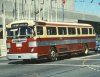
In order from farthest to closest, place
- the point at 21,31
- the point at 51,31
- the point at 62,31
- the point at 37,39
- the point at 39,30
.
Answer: the point at 62,31 < the point at 51,31 < the point at 39,30 < the point at 21,31 < the point at 37,39

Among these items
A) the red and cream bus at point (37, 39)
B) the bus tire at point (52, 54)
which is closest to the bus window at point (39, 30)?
the red and cream bus at point (37, 39)

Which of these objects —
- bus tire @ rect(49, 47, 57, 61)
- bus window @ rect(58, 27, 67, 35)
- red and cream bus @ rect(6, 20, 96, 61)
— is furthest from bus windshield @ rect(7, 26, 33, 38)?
bus window @ rect(58, 27, 67, 35)

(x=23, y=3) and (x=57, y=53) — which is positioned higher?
(x=23, y=3)

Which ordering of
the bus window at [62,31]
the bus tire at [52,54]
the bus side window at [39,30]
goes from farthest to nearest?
the bus window at [62,31]
the bus tire at [52,54]
the bus side window at [39,30]

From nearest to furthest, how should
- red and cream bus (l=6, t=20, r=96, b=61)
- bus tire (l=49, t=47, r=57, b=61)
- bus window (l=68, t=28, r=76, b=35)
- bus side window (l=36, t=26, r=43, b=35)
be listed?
1. red and cream bus (l=6, t=20, r=96, b=61)
2. bus side window (l=36, t=26, r=43, b=35)
3. bus tire (l=49, t=47, r=57, b=61)
4. bus window (l=68, t=28, r=76, b=35)

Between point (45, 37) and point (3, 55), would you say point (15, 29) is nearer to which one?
point (45, 37)

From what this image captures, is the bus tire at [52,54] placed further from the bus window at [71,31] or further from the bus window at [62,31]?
the bus window at [71,31]

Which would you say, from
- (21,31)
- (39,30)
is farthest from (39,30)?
(21,31)

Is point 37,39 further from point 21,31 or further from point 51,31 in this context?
point 51,31

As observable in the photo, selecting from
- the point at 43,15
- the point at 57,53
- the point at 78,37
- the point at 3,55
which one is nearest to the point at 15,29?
the point at 57,53

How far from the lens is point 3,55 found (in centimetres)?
3853

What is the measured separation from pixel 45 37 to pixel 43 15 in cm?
4032

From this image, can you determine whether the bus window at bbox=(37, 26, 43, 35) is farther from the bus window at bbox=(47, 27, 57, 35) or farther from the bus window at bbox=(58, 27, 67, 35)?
the bus window at bbox=(58, 27, 67, 35)

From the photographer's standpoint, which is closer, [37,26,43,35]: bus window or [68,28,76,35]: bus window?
[37,26,43,35]: bus window
